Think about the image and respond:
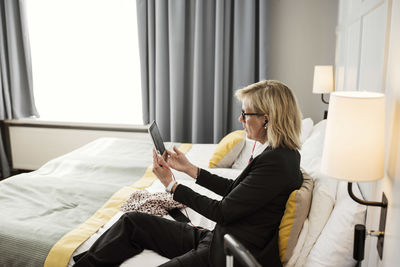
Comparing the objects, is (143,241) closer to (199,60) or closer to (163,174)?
(163,174)

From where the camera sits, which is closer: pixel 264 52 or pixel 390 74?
pixel 390 74

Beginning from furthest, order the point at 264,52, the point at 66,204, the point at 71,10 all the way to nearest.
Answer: the point at 71,10, the point at 264,52, the point at 66,204

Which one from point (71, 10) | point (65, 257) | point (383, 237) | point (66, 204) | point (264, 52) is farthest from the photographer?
point (71, 10)

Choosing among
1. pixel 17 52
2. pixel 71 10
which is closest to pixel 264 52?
pixel 71 10

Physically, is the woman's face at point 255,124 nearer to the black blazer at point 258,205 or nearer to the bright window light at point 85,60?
the black blazer at point 258,205

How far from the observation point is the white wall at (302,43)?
3.38 metres

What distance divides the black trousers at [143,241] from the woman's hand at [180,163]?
243 mm

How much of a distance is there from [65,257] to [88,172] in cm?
107

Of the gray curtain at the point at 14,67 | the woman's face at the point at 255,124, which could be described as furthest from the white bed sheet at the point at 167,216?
the gray curtain at the point at 14,67

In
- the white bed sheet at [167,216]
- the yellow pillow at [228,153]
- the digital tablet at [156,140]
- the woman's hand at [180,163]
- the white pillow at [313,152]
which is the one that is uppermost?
the digital tablet at [156,140]

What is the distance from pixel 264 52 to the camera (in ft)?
11.1

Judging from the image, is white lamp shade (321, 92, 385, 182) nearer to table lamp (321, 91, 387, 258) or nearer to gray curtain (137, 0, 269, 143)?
table lamp (321, 91, 387, 258)

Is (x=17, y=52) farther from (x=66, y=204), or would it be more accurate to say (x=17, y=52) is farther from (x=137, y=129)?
(x=66, y=204)

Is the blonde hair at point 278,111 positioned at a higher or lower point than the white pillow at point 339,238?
higher
